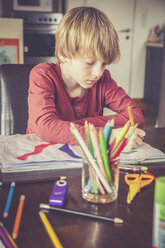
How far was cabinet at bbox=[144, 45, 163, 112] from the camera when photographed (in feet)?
14.8

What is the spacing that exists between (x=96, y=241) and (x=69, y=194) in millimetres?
173

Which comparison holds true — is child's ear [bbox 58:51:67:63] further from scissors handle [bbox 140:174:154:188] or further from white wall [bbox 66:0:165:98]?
white wall [bbox 66:0:165:98]

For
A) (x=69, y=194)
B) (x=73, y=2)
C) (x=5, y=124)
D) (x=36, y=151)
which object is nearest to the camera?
(x=69, y=194)

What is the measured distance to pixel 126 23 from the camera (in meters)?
4.65

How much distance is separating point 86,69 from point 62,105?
0.75 feet

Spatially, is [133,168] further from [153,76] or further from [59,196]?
[153,76]

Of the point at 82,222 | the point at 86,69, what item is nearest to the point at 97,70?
the point at 86,69

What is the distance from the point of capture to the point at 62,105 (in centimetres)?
131

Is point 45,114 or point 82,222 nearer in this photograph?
point 82,222

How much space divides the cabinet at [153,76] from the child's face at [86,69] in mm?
3467

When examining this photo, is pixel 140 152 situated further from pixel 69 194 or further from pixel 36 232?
pixel 36 232

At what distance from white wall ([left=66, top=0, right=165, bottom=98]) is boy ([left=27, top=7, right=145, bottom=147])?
3639 millimetres

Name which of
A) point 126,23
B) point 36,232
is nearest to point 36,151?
point 36,232

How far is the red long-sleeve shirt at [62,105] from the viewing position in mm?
1027
